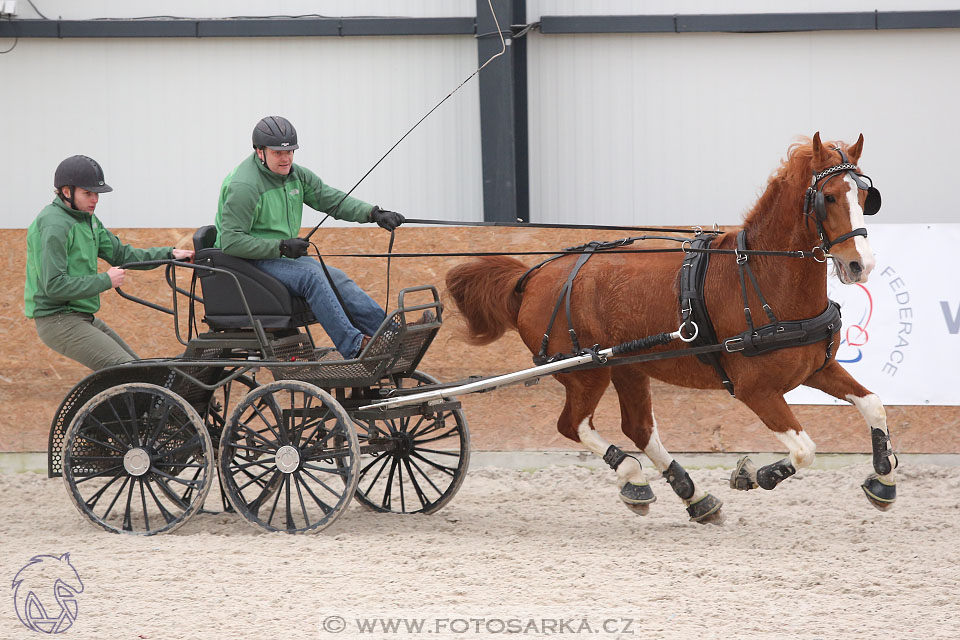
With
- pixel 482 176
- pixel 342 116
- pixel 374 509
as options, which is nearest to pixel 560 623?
pixel 374 509

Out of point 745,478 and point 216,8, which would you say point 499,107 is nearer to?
point 216,8

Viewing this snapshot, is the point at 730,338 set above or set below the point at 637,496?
above

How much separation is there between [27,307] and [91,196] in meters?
0.64

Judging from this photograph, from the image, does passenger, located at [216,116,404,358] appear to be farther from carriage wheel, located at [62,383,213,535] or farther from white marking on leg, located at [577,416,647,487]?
white marking on leg, located at [577,416,647,487]

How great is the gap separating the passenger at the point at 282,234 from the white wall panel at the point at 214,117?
257 cm

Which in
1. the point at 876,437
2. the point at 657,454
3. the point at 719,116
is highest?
the point at 719,116

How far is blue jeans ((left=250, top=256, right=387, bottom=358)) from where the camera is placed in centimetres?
500

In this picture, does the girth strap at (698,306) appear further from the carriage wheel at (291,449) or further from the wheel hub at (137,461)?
the wheel hub at (137,461)

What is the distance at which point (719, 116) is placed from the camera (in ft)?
25.1

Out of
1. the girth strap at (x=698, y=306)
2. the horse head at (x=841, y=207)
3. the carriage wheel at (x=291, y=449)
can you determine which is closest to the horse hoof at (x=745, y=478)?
the girth strap at (x=698, y=306)

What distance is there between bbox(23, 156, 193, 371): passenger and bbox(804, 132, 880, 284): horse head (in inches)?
119

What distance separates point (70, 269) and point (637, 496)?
10.00 feet

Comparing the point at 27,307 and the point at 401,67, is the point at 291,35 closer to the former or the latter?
the point at 401,67

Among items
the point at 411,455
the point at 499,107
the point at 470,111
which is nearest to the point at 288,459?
the point at 411,455
